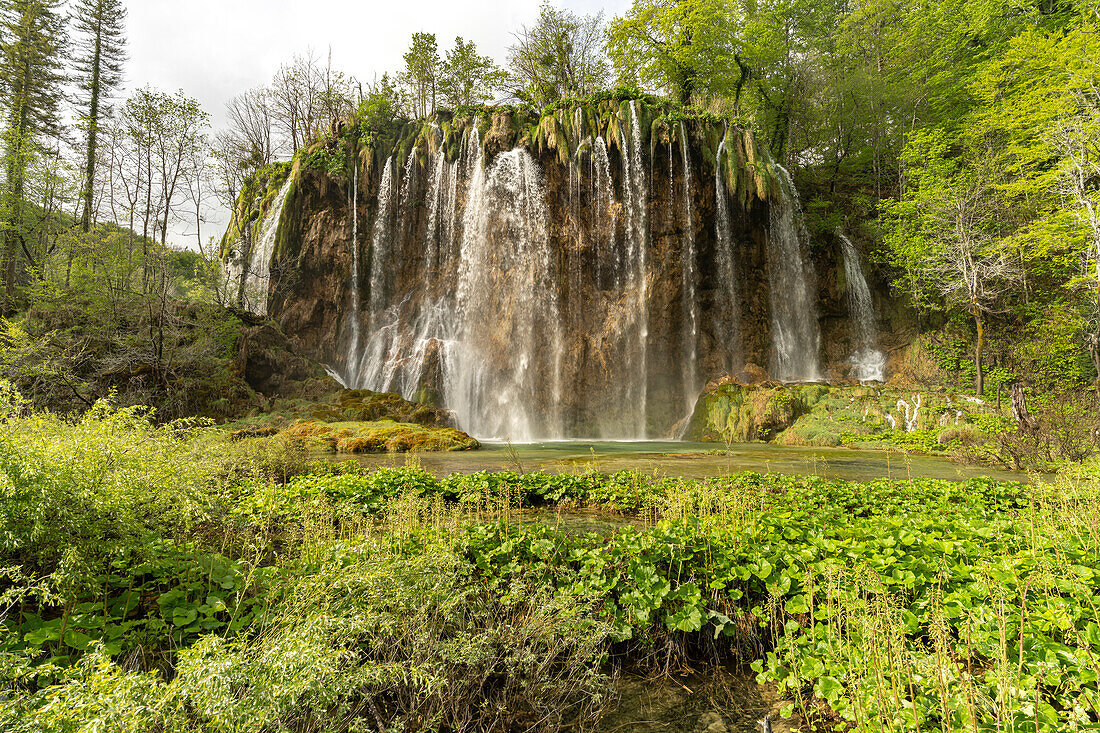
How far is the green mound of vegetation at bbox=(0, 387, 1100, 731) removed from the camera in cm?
187

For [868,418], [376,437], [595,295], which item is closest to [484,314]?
[595,295]

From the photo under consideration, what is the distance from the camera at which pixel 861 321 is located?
24.2m

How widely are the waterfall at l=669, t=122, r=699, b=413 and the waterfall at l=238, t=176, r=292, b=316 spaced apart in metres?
21.9

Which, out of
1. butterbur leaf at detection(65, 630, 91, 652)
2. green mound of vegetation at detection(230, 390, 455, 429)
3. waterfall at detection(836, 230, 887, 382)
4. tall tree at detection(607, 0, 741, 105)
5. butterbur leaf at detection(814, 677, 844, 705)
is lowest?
butterbur leaf at detection(814, 677, 844, 705)

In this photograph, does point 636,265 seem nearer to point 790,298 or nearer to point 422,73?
point 790,298

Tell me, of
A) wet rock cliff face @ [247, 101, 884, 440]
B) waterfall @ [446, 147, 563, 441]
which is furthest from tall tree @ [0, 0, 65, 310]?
waterfall @ [446, 147, 563, 441]

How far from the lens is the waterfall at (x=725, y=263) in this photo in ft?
76.5

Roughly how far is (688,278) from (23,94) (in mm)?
31066

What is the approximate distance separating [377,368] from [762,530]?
2327cm

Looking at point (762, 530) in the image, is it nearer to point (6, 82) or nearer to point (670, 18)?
point (670, 18)

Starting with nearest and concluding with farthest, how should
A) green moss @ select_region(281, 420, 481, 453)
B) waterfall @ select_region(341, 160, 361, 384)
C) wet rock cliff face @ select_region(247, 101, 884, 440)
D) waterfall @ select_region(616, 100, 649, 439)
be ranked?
green moss @ select_region(281, 420, 481, 453), waterfall @ select_region(616, 100, 649, 439), wet rock cliff face @ select_region(247, 101, 884, 440), waterfall @ select_region(341, 160, 361, 384)

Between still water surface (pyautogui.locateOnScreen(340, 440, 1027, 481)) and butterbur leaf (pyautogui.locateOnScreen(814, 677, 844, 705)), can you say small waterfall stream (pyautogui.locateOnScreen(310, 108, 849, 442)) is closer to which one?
still water surface (pyautogui.locateOnScreen(340, 440, 1027, 481))

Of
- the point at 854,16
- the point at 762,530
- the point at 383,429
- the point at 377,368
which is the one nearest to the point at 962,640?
the point at 762,530

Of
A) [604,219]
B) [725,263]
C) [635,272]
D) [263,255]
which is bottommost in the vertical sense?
[635,272]
